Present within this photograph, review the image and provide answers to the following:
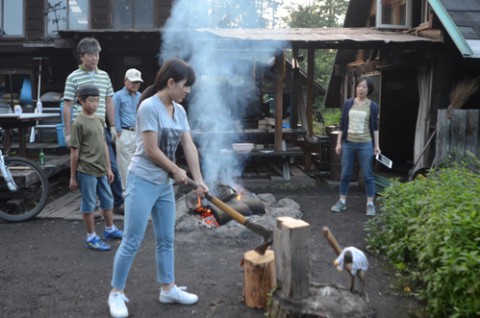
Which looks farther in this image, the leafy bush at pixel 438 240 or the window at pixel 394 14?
the window at pixel 394 14

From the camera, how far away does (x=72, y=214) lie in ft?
22.8

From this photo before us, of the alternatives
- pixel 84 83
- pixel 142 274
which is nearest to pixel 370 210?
pixel 142 274

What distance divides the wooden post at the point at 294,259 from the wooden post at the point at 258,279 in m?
0.39

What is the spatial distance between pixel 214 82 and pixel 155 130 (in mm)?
8206

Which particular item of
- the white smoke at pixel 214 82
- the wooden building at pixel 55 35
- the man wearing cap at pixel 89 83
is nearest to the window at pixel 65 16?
the wooden building at pixel 55 35

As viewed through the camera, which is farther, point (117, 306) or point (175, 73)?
point (117, 306)

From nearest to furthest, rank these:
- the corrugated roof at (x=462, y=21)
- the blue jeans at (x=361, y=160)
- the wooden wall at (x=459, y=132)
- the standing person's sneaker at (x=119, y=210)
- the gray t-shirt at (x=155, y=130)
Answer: the gray t-shirt at (x=155, y=130) < the standing person's sneaker at (x=119, y=210) < the blue jeans at (x=361, y=160) < the wooden wall at (x=459, y=132) < the corrugated roof at (x=462, y=21)

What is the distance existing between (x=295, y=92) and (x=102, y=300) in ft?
27.2

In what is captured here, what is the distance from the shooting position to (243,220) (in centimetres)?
350

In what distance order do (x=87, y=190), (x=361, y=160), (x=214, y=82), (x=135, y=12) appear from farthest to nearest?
(x=135, y=12), (x=214, y=82), (x=361, y=160), (x=87, y=190)

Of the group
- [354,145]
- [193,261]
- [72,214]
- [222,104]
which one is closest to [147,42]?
[222,104]

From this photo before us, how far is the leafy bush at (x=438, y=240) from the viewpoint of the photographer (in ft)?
10.4

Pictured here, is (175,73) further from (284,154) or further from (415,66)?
(415,66)

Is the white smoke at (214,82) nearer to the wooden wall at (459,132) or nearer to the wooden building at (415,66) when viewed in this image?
the wooden building at (415,66)
